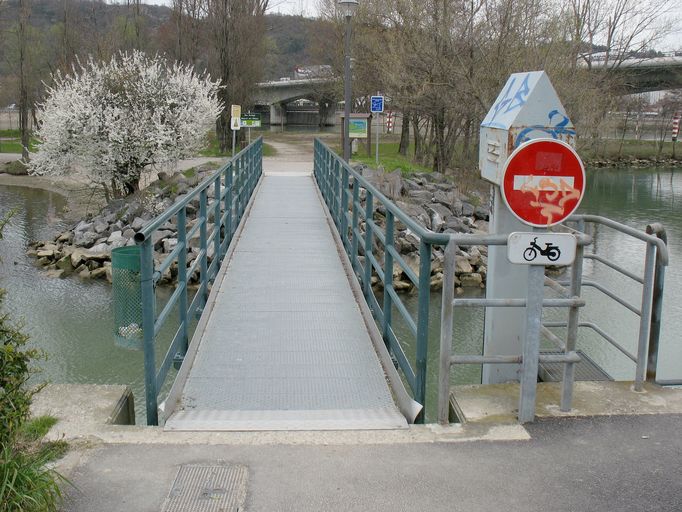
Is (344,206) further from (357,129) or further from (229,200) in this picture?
(357,129)

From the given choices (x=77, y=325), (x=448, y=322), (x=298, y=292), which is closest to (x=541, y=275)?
(x=448, y=322)

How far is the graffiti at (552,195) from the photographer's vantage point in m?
4.09

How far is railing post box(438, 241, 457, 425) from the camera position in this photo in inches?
162

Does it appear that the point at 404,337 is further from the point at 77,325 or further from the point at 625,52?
the point at 625,52

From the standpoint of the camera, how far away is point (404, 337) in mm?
11242

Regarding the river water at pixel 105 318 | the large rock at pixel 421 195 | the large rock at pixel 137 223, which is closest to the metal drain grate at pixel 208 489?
the river water at pixel 105 318

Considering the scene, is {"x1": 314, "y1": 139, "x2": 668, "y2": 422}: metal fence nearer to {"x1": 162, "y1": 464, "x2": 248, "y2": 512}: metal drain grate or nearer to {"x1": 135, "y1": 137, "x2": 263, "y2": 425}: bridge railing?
{"x1": 162, "y1": 464, "x2": 248, "y2": 512}: metal drain grate

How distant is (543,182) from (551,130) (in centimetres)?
85

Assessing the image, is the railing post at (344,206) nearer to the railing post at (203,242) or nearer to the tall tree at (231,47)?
the railing post at (203,242)

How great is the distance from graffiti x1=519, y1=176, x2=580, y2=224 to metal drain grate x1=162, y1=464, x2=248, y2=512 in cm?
211

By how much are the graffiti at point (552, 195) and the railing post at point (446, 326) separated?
0.52 meters

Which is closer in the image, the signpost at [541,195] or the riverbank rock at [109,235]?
the signpost at [541,195]

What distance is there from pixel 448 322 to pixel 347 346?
1984mm

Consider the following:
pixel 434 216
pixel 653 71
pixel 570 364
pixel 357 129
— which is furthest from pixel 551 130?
pixel 653 71
